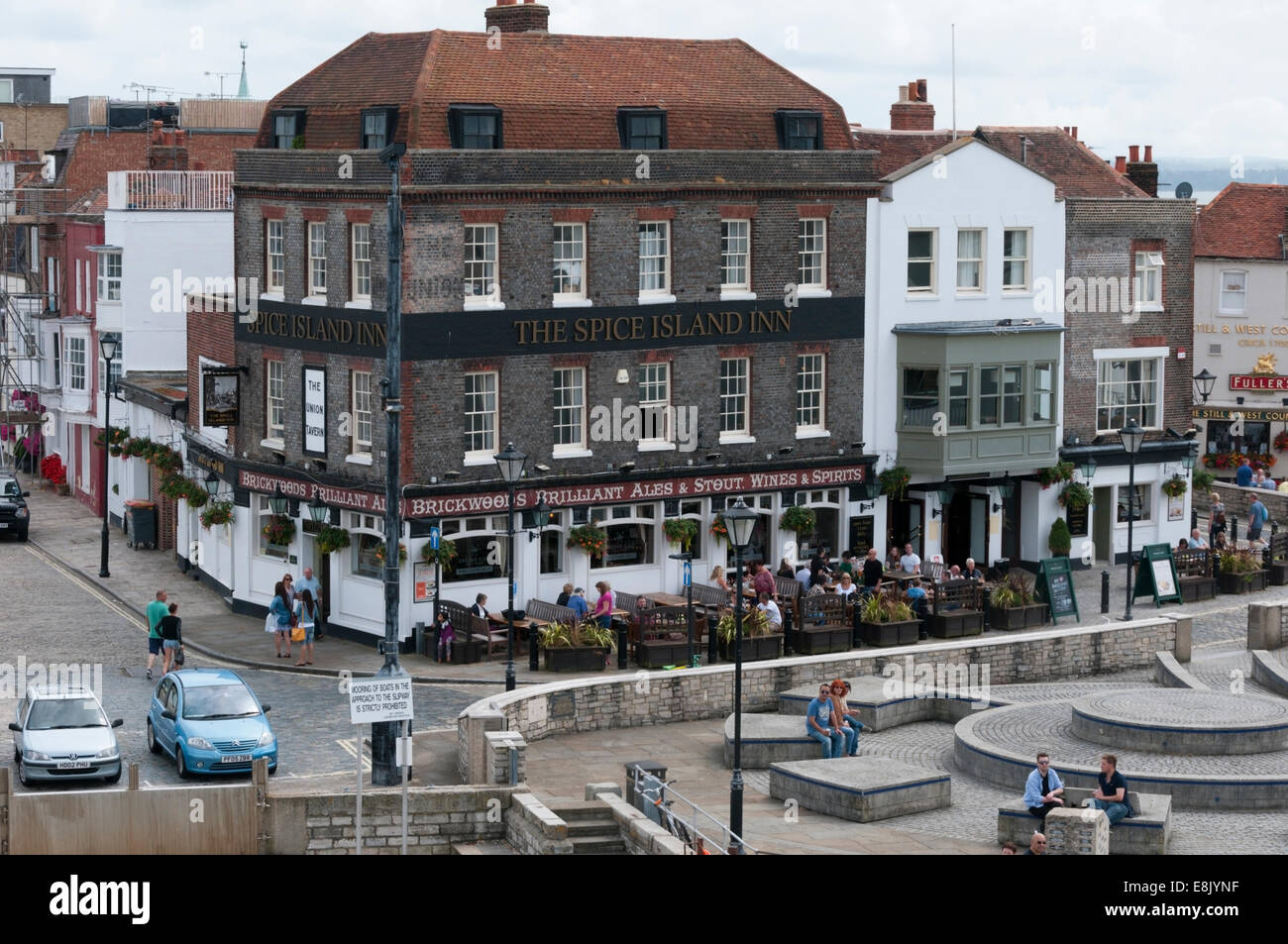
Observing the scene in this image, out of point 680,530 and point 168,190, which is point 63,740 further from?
point 168,190

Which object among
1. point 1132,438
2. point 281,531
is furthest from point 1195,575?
point 281,531

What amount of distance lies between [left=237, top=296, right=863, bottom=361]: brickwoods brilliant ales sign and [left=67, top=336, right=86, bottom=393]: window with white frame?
58.4 ft

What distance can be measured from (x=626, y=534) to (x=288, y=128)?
426 inches

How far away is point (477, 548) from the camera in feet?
138

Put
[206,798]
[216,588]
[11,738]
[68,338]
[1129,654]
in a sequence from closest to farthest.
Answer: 1. [206,798]
2. [11,738]
3. [1129,654]
4. [216,588]
5. [68,338]

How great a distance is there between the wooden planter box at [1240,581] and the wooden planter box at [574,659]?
16.5 m

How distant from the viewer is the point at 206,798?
92.0 ft

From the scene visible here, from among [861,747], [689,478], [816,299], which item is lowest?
[861,747]

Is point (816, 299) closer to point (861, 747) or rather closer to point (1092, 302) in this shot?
point (1092, 302)

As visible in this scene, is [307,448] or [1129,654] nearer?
[1129,654]

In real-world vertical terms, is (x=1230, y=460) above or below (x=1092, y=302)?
below

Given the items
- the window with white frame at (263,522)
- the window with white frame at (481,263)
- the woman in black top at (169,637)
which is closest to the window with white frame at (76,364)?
the window with white frame at (263,522)

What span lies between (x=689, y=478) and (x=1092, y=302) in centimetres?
1200
